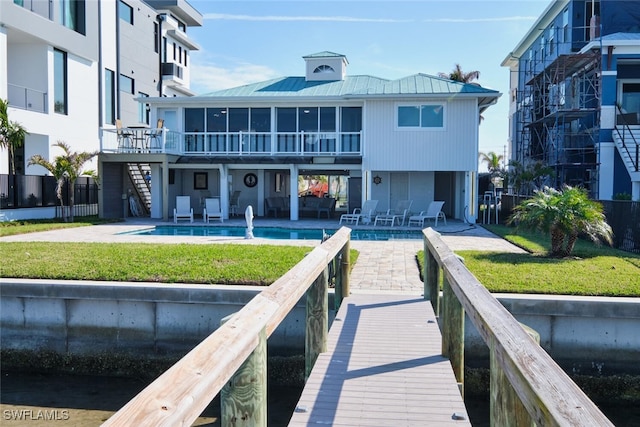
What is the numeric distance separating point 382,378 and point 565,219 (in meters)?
6.81

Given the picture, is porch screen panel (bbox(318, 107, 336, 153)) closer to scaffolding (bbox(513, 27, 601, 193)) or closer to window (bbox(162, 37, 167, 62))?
scaffolding (bbox(513, 27, 601, 193))

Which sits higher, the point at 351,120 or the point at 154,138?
the point at 351,120

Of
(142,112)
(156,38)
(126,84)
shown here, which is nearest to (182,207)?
(126,84)

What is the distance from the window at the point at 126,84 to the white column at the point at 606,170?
71.6ft

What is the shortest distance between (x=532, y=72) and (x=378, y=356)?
89.4 ft

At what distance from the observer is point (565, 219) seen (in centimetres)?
1026

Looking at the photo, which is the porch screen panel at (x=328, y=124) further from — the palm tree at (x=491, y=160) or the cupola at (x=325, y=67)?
the palm tree at (x=491, y=160)

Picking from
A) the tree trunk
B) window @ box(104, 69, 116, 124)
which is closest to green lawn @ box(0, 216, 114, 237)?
window @ box(104, 69, 116, 124)

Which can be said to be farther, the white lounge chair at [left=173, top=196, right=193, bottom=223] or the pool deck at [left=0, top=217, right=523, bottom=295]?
the white lounge chair at [left=173, top=196, right=193, bottom=223]

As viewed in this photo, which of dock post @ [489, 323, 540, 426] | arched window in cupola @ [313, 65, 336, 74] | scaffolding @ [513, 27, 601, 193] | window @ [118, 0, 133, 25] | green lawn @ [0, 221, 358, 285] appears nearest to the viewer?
dock post @ [489, 323, 540, 426]

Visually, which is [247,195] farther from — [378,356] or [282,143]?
[378,356]

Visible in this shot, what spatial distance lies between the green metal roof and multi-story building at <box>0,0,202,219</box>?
20.2ft

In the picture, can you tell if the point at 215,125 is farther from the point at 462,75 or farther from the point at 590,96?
the point at 462,75

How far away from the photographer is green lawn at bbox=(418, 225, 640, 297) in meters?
7.49
